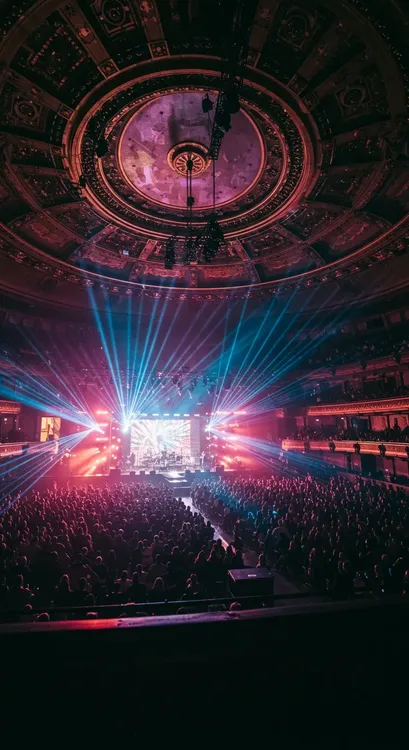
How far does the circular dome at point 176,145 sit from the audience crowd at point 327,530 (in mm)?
11457

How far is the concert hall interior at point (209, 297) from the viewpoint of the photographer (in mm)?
5105

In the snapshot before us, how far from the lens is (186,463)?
3872 centimetres

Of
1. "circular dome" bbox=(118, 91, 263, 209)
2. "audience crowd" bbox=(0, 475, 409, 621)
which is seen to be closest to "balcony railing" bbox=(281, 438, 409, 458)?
"audience crowd" bbox=(0, 475, 409, 621)

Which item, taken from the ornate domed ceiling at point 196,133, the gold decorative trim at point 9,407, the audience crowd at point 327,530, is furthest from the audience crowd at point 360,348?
the gold decorative trim at point 9,407

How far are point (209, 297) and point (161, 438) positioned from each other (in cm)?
2328

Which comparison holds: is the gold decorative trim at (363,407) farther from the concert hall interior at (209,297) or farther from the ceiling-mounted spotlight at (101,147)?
the ceiling-mounted spotlight at (101,147)

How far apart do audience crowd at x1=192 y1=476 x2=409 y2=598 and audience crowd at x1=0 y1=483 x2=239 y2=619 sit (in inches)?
85.9

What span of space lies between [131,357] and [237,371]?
7826 millimetres

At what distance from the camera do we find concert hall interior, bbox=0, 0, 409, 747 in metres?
5.11

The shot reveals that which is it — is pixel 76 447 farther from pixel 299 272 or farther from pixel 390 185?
pixel 390 185

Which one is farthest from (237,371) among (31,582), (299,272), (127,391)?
(31,582)

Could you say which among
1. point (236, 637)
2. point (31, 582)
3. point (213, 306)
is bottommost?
point (31, 582)

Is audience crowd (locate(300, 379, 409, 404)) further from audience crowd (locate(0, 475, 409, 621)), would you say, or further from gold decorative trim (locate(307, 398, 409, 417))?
audience crowd (locate(0, 475, 409, 621))

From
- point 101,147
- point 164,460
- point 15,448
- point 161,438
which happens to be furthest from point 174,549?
point 161,438
